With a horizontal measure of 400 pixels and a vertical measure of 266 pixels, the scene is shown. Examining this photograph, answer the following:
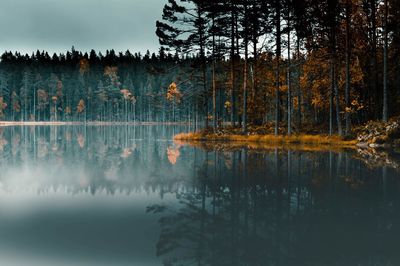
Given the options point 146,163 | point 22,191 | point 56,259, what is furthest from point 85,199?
point 146,163

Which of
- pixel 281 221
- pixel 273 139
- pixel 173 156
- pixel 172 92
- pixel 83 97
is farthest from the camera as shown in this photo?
pixel 83 97

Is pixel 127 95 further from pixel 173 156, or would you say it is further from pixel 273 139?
pixel 173 156

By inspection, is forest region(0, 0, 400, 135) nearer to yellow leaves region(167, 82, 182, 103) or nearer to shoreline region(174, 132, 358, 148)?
shoreline region(174, 132, 358, 148)

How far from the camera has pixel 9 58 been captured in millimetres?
197750

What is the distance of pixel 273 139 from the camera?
36688 millimetres

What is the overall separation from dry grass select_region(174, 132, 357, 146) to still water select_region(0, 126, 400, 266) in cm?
1697

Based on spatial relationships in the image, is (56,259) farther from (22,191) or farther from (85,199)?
(22,191)

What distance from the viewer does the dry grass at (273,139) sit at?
3372 centimetres

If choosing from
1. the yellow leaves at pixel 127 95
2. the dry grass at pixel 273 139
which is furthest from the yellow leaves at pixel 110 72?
the dry grass at pixel 273 139

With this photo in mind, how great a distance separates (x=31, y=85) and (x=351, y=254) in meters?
160

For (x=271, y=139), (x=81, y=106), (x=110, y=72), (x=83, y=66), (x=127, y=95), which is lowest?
(x=271, y=139)

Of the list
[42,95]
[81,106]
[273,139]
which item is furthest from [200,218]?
[42,95]

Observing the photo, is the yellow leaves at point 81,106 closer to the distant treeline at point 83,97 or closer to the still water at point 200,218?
the distant treeline at point 83,97

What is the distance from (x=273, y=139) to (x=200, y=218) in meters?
28.2
